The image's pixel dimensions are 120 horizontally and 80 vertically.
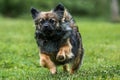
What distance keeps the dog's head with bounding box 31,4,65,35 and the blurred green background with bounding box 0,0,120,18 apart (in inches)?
1260

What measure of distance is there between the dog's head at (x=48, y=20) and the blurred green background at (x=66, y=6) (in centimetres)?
3201

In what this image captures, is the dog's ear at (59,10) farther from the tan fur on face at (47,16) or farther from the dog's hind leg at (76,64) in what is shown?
the dog's hind leg at (76,64)

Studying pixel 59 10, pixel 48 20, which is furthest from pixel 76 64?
pixel 48 20

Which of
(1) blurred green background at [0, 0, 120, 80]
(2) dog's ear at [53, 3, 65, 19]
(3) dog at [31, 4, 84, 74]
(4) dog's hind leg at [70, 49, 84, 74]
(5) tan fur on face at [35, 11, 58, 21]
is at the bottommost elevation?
(1) blurred green background at [0, 0, 120, 80]

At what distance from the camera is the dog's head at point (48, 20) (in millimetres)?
10602

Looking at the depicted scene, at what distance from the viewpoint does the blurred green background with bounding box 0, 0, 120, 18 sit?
4406 centimetres

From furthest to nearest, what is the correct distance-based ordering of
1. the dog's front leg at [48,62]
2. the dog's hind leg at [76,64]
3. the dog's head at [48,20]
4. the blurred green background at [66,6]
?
the blurred green background at [66,6]
the dog's hind leg at [76,64]
the dog's front leg at [48,62]
the dog's head at [48,20]

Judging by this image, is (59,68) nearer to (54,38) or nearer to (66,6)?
(54,38)

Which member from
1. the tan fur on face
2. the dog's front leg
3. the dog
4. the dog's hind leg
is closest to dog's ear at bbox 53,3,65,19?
the dog

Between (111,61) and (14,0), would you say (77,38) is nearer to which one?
(111,61)

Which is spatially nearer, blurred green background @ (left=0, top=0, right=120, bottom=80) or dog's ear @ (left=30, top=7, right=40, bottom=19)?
blurred green background @ (left=0, top=0, right=120, bottom=80)

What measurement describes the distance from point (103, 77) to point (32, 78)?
1.44m

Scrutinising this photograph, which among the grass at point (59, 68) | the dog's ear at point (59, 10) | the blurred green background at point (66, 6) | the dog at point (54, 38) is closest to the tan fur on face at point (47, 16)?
the dog at point (54, 38)

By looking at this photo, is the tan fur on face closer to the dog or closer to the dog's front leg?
the dog
